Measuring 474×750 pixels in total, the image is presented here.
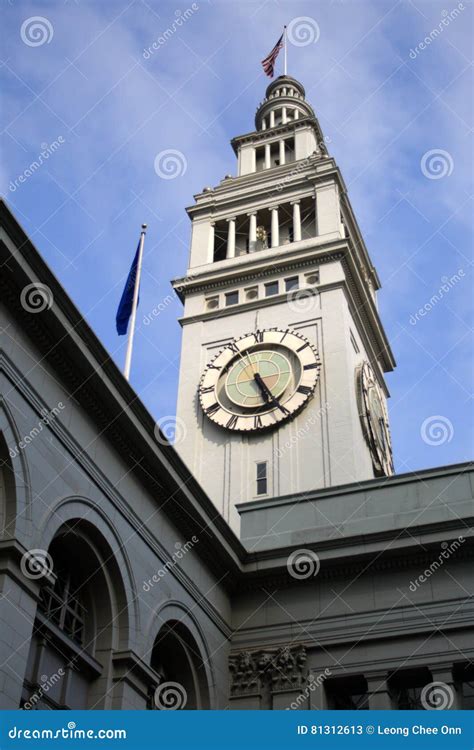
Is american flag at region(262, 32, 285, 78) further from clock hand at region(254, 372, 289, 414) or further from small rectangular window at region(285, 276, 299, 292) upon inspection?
clock hand at region(254, 372, 289, 414)

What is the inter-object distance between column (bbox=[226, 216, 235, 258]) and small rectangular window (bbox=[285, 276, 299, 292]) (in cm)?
384

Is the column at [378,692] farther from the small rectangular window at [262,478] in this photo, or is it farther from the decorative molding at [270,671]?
the small rectangular window at [262,478]

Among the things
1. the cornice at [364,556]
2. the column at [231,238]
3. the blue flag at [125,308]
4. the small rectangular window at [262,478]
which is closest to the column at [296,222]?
the column at [231,238]

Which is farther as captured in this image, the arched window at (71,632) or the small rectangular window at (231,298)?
the small rectangular window at (231,298)

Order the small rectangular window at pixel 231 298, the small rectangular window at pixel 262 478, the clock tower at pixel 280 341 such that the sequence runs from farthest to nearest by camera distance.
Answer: the small rectangular window at pixel 231 298 → the clock tower at pixel 280 341 → the small rectangular window at pixel 262 478

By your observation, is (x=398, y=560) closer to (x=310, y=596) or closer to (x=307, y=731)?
(x=310, y=596)

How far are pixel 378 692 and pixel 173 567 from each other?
5980mm

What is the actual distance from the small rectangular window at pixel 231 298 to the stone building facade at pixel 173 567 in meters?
17.8

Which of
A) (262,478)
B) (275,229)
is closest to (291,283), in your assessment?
(275,229)

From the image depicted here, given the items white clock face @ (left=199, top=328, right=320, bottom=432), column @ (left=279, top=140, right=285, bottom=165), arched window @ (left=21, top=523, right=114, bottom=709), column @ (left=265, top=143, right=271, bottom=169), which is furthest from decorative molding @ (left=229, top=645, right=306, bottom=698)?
column @ (left=265, top=143, right=271, bottom=169)

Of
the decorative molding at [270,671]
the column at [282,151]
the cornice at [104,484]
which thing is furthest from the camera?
the column at [282,151]

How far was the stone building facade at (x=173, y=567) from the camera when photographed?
18062 millimetres

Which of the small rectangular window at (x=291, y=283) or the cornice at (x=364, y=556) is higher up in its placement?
the small rectangular window at (x=291, y=283)

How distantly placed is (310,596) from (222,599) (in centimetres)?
239
